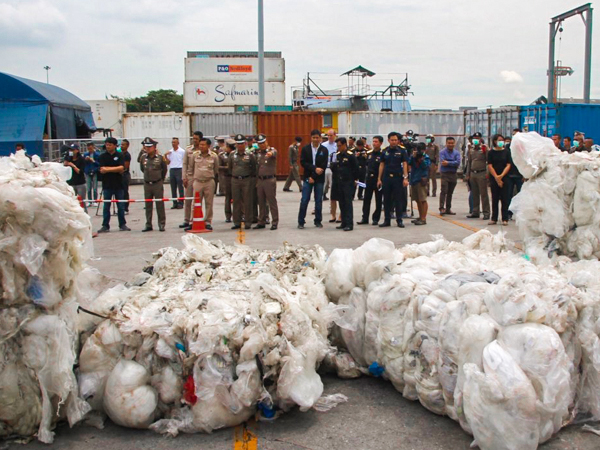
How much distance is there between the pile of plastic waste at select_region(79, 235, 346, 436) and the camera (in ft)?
14.7

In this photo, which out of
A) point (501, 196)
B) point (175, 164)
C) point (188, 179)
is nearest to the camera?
point (501, 196)

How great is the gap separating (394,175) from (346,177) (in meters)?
1.08

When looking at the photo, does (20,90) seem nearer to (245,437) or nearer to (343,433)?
(245,437)

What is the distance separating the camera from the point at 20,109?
26922mm

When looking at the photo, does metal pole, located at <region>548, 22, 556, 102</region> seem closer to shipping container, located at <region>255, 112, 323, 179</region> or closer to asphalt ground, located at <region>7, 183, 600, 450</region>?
shipping container, located at <region>255, 112, 323, 179</region>

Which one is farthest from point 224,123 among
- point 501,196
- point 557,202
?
point 557,202

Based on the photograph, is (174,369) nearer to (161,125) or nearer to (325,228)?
(325,228)

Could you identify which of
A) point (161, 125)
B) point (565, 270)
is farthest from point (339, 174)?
point (161, 125)

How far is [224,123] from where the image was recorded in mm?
29656

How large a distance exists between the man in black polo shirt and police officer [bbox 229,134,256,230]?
8.13 ft

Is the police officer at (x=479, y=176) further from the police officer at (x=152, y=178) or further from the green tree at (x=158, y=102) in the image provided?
the green tree at (x=158, y=102)

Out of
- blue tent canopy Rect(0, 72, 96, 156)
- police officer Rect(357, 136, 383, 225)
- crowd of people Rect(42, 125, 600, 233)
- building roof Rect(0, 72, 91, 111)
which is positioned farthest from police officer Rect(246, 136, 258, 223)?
building roof Rect(0, 72, 91, 111)

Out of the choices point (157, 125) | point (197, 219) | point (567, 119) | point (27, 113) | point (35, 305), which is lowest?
point (197, 219)

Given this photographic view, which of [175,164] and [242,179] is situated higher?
[175,164]
